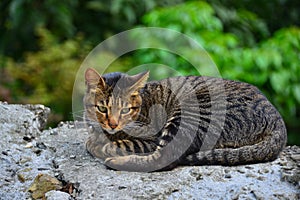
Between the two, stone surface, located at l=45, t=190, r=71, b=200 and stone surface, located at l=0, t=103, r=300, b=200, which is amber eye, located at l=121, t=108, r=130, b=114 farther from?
stone surface, located at l=45, t=190, r=71, b=200

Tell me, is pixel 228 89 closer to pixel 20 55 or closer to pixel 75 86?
pixel 75 86

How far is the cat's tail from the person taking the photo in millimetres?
2732

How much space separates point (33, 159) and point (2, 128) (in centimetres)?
39

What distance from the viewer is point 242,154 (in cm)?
272

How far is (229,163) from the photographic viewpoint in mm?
2752

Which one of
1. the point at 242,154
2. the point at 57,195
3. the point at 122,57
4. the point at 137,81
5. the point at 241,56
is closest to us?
the point at 57,195

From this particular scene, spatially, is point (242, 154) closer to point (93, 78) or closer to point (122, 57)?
point (93, 78)

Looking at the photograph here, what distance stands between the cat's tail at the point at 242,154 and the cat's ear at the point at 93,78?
626 millimetres

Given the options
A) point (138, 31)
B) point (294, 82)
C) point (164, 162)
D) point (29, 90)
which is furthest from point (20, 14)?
point (164, 162)

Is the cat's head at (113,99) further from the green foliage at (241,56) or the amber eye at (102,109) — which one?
the green foliage at (241,56)

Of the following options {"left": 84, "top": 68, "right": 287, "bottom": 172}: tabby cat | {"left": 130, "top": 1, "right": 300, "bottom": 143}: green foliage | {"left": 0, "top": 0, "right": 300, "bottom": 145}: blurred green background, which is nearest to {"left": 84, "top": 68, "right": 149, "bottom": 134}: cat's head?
{"left": 84, "top": 68, "right": 287, "bottom": 172}: tabby cat

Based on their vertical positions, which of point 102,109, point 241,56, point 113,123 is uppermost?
point 241,56

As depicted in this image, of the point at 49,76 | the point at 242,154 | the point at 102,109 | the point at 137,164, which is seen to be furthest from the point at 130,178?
the point at 49,76

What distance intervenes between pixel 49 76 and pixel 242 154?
Answer: 3.38m
